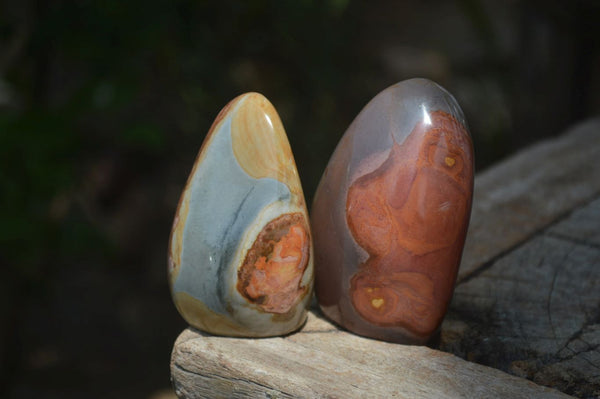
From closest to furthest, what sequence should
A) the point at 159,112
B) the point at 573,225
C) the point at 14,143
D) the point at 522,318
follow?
the point at 522,318 → the point at 573,225 → the point at 14,143 → the point at 159,112

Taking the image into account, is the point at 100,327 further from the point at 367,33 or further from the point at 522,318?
the point at 367,33

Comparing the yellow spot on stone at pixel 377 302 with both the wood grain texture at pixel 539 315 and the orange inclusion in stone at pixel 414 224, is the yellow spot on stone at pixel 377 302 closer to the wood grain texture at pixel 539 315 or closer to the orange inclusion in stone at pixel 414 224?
the orange inclusion in stone at pixel 414 224

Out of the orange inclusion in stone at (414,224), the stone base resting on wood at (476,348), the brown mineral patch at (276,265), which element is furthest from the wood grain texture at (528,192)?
the brown mineral patch at (276,265)

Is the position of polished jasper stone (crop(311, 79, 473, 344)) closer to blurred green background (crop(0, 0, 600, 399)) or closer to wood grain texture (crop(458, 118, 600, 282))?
wood grain texture (crop(458, 118, 600, 282))

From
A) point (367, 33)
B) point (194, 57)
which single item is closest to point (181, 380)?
point (194, 57)

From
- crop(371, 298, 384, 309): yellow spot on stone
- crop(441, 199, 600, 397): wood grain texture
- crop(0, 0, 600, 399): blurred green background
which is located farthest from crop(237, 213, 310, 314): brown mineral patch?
crop(0, 0, 600, 399): blurred green background

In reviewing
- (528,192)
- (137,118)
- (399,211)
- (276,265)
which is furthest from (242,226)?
(137,118)

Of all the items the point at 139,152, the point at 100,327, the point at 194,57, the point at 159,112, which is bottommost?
the point at 100,327
